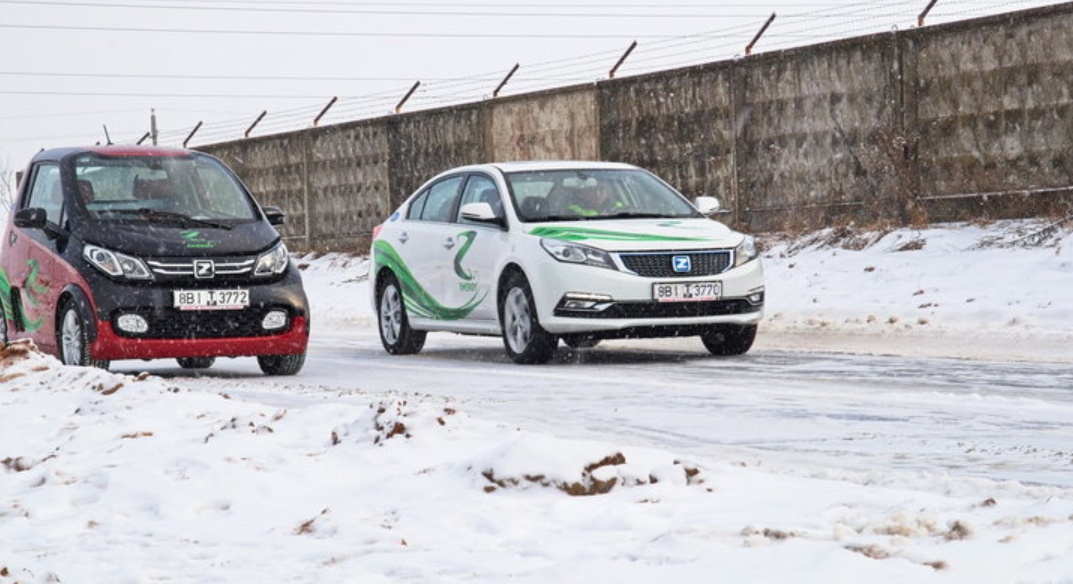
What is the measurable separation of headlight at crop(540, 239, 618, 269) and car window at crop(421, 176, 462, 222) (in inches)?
Result: 80.9

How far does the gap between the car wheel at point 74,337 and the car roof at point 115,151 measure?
138cm

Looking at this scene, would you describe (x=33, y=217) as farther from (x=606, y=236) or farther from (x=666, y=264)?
(x=666, y=264)

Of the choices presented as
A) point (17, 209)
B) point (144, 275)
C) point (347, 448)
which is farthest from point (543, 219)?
point (347, 448)

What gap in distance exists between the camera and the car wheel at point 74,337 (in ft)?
39.8

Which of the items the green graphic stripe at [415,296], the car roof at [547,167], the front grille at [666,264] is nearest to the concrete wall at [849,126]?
the car roof at [547,167]

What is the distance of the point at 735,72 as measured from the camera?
21.7 metres

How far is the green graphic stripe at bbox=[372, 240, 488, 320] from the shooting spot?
46.7 feet

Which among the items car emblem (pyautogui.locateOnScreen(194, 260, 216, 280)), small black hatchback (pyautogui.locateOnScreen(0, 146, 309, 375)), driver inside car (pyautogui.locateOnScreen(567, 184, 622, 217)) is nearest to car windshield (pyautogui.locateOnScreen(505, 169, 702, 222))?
driver inside car (pyautogui.locateOnScreen(567, 184, 622, 217))

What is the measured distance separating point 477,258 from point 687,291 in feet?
6.44

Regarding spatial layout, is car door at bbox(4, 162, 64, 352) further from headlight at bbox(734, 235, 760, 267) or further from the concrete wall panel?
the concrete wall panel

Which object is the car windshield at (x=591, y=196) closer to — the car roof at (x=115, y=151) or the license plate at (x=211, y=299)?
the license plate at (x=211, y=299)

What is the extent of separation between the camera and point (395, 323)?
15.4 m

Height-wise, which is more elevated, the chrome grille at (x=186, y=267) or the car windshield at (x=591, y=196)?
the car windshield at (x=591, y=196)

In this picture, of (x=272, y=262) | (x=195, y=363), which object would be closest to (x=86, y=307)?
(x=272, y=262)
